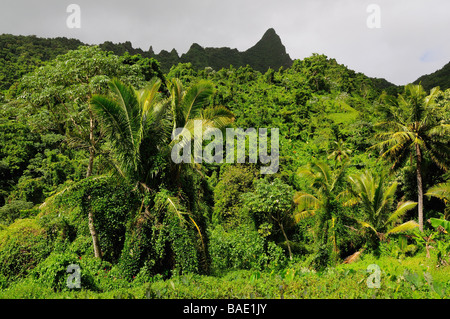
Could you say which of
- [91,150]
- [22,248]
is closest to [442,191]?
[91,150]

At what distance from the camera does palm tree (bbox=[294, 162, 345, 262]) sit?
1220cm

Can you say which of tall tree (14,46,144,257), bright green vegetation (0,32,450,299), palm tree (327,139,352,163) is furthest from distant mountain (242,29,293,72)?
tall tree (14,46,144,257)

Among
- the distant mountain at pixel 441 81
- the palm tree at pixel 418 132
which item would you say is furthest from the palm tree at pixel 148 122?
the distant mountain at pixel 441 81

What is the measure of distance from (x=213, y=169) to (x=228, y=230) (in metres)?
5.56

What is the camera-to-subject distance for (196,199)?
24.0 ft

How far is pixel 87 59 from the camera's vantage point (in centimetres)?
944

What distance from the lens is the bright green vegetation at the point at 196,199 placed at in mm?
5570

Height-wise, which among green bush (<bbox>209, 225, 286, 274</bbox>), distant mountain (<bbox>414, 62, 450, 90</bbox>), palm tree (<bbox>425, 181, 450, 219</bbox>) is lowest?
green bush (<bbox>209, 225, 286, 274</bbox>)

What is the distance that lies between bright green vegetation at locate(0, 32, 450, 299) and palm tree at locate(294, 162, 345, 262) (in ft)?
0.19

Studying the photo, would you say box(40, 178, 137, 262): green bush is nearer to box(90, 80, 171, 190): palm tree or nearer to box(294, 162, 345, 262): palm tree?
box(90, 80, 171, 190): palm tree
